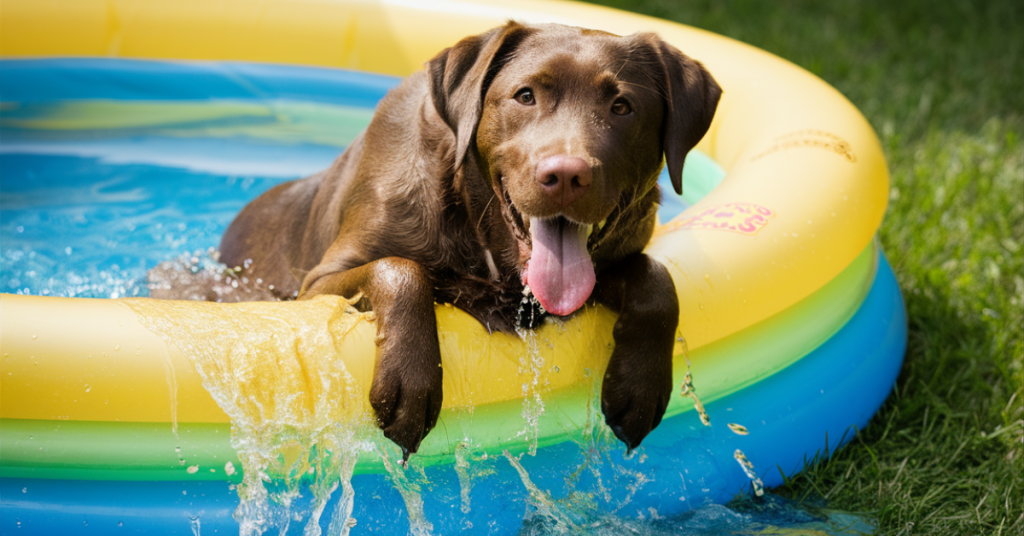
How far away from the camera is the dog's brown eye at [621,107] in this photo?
8.30 ft

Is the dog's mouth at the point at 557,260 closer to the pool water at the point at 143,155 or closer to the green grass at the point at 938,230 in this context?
the green grass at the point at 938,230

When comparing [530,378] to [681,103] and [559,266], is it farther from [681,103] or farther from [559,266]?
[681,103]

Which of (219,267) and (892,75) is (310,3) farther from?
(892,75)

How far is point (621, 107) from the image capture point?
8.34 ft

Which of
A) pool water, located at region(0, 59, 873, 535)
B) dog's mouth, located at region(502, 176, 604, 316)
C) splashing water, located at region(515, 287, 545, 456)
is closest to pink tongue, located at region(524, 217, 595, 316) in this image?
dog's mouth, located at region(502, 176, 604, 316)

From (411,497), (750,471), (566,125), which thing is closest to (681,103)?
(566,125)

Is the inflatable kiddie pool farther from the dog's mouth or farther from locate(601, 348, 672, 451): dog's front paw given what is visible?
the dog's mouth

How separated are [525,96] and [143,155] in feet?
12.7

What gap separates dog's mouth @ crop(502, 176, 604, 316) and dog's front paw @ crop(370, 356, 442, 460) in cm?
37

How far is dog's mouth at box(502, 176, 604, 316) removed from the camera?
239cm

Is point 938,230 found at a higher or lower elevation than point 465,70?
lower

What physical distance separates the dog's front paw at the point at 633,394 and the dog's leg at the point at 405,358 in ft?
1.78

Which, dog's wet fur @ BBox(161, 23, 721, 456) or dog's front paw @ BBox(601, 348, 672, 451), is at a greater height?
dog's wet fur @ BBox(161, 23, 721, 456)

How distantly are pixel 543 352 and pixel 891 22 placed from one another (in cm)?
771
